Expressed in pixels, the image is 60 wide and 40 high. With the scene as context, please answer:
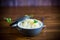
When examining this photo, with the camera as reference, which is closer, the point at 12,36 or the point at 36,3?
the point at 12,36

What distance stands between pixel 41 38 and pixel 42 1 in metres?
1.51

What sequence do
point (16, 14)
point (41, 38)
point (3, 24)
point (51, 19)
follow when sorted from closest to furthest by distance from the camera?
1. point (41, 38)
2. point (3, 24)
3. point (51, 19)
4. point (16, 14)

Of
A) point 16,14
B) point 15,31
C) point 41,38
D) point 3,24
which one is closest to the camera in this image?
point 41,38

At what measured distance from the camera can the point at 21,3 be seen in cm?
273

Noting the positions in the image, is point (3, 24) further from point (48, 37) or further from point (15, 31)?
point (48, 37)

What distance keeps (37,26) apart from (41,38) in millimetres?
107

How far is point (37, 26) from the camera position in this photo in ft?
4.39

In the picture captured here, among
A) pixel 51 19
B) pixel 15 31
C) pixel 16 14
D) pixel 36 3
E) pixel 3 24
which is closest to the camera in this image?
pixel 15 31

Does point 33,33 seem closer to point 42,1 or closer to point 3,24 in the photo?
point 3,24

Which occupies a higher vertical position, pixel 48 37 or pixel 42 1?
pixel 42 1

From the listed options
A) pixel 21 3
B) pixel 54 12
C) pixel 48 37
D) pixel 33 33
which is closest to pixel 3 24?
pixel 33 33

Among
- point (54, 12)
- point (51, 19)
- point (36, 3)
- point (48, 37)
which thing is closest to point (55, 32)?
point (48, 37)

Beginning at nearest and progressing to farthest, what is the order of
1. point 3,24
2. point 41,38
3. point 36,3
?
point 41,38 → point 3,24 → point 36,3

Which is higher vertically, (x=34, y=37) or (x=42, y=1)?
(x=42, y=1)
